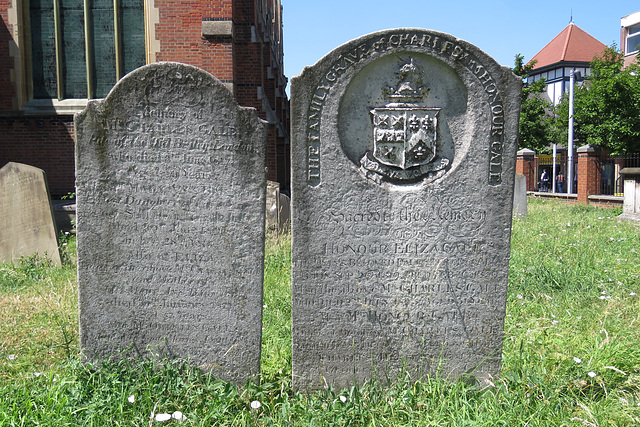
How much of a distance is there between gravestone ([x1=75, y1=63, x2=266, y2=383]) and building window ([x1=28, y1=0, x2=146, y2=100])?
8.90m

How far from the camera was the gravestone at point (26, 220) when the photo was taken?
22.2 ft

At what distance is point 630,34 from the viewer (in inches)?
1377

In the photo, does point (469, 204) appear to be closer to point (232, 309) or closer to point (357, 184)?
point (357, 184)

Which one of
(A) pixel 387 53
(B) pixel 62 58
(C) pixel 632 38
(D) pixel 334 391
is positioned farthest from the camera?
(C) pixel 632 38

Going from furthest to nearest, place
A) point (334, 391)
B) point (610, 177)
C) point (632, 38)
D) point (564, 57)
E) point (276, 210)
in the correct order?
1. point (564, 57)
2. point (632, 38)
3. point (610, 177)
4. point (276, 210)
5. point (334, 391)

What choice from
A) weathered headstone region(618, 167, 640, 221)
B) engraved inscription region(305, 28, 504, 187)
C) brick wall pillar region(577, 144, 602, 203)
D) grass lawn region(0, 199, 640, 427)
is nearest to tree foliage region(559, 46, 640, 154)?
brick wall pillar region(577, 144, 602, 203)

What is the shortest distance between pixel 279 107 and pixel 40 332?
18189mm

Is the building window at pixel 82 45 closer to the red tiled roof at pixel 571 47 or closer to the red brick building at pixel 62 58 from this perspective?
the red brick building at pixel 62 58

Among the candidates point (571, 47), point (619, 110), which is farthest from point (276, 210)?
point (571, 47)

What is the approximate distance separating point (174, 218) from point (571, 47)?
161 feet

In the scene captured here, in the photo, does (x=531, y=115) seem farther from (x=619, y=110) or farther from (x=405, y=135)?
(x=405, y=135)

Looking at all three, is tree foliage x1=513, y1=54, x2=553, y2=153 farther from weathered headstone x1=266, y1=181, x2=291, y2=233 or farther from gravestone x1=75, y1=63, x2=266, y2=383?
gravestone x1=75, y1=63, x2=266, y2=383

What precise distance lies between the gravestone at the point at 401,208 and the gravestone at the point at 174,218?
359 mm

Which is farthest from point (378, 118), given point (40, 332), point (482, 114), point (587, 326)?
point (40, 332)
